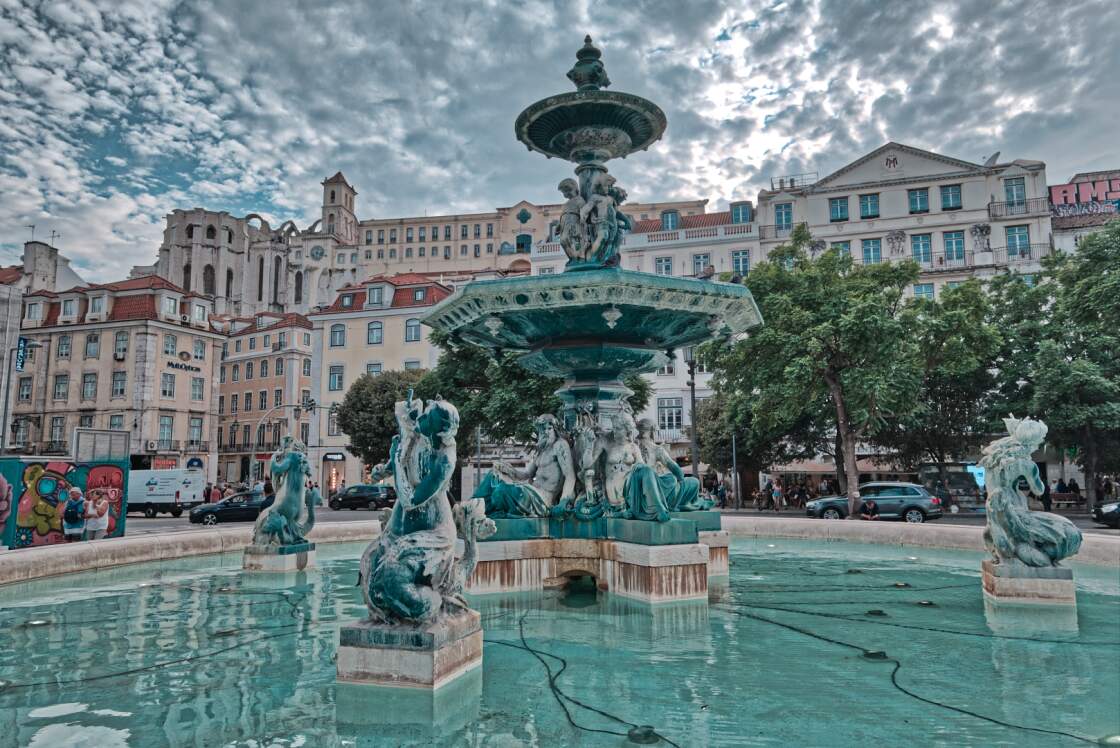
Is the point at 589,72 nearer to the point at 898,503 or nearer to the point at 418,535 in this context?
the point at 418,535

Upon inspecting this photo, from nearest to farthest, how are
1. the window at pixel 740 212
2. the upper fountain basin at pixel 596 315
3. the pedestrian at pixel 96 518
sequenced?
the upper fountain basin at pixel 596 315 → the pedestrian at pixel 96 518 → the window at pixel 740 212

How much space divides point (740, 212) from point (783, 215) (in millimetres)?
2701

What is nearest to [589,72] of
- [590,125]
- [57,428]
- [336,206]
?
[590,125]

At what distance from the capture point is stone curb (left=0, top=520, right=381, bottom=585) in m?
9.48

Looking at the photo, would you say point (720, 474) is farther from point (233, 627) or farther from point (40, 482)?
point (233, 627)

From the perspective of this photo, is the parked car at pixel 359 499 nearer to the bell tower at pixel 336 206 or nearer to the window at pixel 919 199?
the window at pixel 919 199

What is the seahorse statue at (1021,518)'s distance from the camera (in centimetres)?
730

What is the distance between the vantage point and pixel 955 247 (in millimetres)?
42906

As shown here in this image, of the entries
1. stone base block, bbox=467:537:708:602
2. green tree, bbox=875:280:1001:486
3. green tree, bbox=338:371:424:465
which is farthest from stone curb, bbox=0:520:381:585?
green tree, bbox=338:371:424:465

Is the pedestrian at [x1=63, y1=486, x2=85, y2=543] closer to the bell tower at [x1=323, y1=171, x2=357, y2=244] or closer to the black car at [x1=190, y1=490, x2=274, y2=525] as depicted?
the black car at [x1=190, y1=490, x2=274, y2=525]

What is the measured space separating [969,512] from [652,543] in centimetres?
2793

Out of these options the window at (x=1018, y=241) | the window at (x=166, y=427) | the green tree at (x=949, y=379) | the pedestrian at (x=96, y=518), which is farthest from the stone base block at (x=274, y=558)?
the window at (x=166, y=427)

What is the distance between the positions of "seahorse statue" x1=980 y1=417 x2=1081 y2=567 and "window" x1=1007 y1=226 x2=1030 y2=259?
41.0 m

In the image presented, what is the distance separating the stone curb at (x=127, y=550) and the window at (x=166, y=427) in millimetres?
39704
